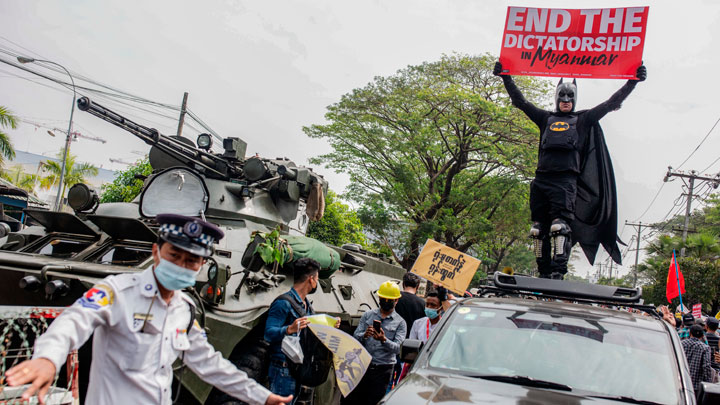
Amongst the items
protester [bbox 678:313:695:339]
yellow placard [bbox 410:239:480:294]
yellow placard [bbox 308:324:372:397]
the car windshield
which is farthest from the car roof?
protester [bbox 678:313:695:339]

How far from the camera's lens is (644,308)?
509 cm

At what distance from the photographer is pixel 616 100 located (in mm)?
6902

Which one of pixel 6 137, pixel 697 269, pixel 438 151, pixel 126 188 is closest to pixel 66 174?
pixel 6 137

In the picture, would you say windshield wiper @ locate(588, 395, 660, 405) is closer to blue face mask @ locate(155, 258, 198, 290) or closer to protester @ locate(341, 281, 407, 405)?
blue face mask @ locate(155, 258, 198, 290)

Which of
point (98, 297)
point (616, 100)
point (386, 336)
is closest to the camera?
point (98, 297)

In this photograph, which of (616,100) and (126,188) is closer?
(616,100)

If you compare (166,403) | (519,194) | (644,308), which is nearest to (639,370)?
(644,308)

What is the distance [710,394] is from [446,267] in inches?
252

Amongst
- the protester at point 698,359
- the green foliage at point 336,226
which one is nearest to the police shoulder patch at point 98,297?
the protester at point 698,359

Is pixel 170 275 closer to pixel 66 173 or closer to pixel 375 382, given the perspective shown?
pixel 375 382

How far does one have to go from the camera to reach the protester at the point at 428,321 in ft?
22.0

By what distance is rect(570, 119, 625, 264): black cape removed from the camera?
7.17 meters

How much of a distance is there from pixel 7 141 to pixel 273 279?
25075mm

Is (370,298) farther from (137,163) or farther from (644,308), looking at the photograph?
(137,163)
